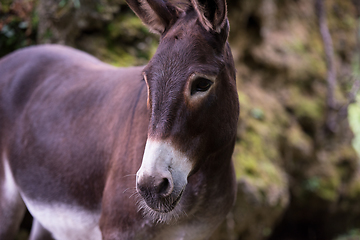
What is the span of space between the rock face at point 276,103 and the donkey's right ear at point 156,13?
2.34m

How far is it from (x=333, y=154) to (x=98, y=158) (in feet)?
17.5

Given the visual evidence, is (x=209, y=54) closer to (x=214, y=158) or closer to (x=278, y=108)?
(x=214, y=158)

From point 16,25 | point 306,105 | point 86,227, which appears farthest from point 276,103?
point 86,227

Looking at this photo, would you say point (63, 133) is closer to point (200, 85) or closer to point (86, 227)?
point (86, 227)

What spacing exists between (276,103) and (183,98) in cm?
479

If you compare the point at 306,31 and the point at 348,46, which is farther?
the point at 348,46

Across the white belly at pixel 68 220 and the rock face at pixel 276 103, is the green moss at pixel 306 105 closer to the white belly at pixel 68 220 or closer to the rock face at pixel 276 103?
the rock face at pixel 276 103

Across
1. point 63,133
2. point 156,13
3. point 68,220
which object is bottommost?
point 68,220

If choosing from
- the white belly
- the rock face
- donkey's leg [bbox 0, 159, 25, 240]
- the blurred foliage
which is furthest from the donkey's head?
the blurred foliage

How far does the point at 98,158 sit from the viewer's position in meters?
2.12

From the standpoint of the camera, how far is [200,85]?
4.93 ft

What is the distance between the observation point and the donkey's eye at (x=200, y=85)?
1.49 metres

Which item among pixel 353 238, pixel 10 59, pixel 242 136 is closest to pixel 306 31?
pixel 242 136

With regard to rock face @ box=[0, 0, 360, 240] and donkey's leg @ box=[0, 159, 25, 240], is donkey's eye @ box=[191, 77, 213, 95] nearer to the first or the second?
donkey's leg @ box=[0, 159, 25, 240]
